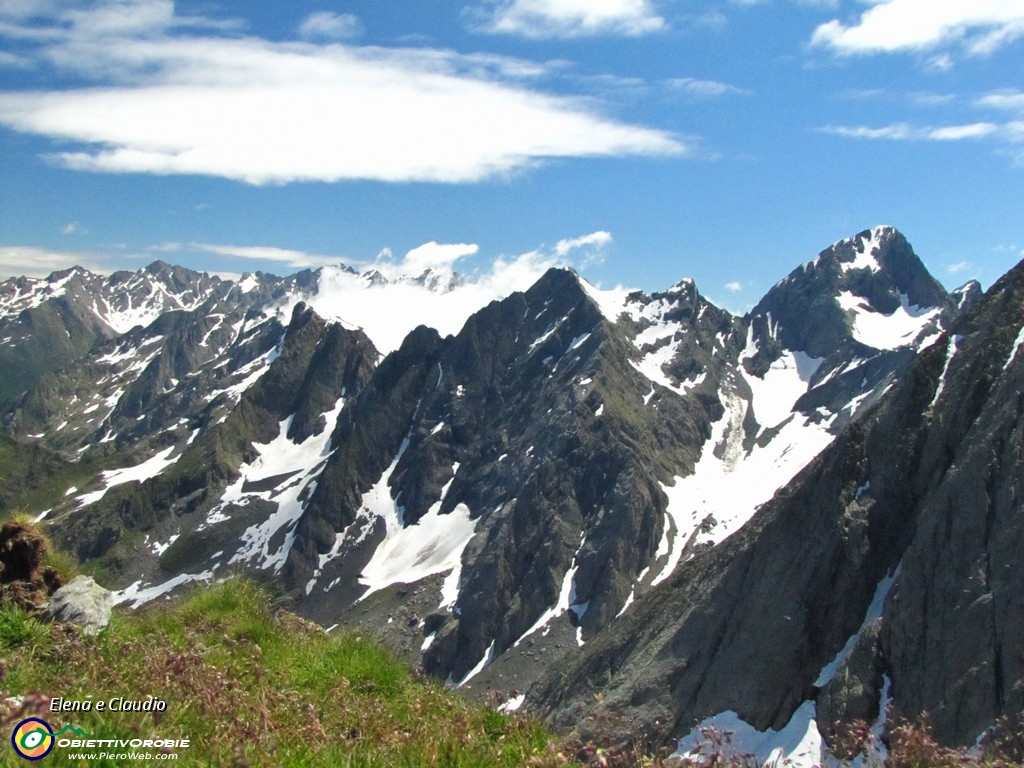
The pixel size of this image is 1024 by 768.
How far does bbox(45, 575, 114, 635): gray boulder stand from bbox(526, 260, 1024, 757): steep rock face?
25.4m

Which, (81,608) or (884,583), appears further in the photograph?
(884,583)

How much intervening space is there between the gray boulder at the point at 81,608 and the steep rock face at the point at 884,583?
25434 millimetres

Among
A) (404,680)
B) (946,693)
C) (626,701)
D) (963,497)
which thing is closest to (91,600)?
(404,680)

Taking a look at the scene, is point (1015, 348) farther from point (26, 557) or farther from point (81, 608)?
point (26, 557)

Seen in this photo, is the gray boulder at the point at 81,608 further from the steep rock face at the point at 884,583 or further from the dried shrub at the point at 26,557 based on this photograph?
the steep rock face at the point at 884,583

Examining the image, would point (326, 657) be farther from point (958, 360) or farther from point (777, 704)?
point (958, 360)

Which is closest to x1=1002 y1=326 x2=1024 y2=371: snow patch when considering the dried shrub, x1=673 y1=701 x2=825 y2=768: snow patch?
x1=673 y1=701 x2=825 y2=768: snow patch

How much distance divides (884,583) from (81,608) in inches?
1895

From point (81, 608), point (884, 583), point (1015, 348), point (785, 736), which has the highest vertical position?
point (1015, 348)

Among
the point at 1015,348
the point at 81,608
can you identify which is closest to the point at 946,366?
the point at 1015,348

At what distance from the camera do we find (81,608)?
11.0m

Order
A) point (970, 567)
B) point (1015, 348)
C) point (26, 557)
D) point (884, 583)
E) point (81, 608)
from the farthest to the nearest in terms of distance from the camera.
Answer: point (884, 583), point (1015, 348), point (970, 567), point (26, 557), point (81, 608)

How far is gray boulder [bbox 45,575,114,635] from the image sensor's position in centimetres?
1079

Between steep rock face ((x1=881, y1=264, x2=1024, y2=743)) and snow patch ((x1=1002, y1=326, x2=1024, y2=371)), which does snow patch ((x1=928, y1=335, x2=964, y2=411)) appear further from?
snow patch ((x1=1002, y1=326, x2=1024, y2=371))
